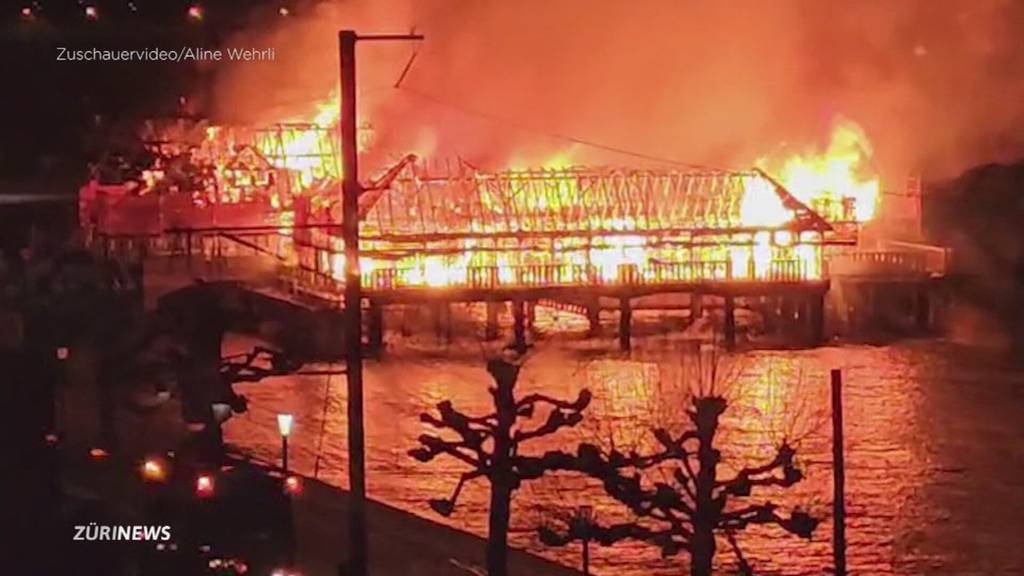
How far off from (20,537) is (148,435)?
15.2 feet

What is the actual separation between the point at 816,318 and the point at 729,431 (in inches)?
325

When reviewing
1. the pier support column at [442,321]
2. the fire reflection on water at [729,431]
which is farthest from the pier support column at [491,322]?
the fire reflection on water at [729,431]

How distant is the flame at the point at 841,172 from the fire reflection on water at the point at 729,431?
6.68 m

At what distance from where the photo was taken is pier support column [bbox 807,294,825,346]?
2300 cm

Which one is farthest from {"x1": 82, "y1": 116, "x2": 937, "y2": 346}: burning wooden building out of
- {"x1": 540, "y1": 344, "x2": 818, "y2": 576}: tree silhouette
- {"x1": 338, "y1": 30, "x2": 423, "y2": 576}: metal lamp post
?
{"x1": 338, "y1": 30, "x2": 423, "y2": 576}: metal lamp post

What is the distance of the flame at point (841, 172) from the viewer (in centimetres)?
2923

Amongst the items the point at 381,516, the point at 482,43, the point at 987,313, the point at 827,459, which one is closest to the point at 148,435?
the point at 381,516

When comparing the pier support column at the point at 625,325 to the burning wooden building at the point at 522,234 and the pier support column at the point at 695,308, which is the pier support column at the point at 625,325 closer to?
the burning wooden building at the point at 522,234

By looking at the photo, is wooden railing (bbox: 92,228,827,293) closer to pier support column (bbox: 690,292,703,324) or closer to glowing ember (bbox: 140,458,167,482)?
pier support column (bbox: 690,292,703,324)

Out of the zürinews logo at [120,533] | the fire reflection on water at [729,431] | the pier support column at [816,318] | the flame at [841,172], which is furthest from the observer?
the flame at [841,172]

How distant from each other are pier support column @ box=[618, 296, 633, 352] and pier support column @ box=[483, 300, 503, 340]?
1715 mm

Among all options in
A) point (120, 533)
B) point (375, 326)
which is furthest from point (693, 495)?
point (375, 326)

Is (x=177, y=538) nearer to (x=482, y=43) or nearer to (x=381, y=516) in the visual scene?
(x=381, y=516)

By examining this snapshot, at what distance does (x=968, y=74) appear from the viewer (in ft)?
77.6
